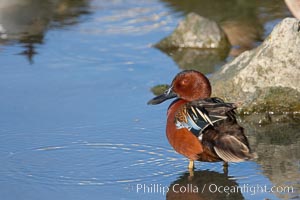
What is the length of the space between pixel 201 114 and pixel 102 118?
1.79 m

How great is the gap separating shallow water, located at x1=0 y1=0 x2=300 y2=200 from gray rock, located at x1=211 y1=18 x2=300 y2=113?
293 mm

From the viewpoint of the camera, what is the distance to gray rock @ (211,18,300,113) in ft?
25.2

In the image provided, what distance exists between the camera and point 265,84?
25.5 feet

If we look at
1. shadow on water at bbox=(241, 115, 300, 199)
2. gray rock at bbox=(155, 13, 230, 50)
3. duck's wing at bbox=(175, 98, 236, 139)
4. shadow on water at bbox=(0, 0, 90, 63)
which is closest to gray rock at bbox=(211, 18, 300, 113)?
shadow on water at bbox=(241, 115, 300, 199)

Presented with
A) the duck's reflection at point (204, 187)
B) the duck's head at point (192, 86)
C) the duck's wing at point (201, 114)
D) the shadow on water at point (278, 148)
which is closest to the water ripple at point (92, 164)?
the duck's reflection at point (204, 187)

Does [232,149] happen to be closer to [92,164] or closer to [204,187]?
[204,187]

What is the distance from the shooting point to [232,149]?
19.0ft

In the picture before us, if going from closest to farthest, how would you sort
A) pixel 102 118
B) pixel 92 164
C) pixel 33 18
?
pixel 92 164, pixel 102 118, pixel 33 18

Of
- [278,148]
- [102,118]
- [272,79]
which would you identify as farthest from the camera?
[272,79]

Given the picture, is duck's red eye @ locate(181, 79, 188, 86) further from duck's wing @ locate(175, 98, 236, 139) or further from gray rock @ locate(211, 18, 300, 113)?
gray rock @ locate(211, 18, 300, 113)

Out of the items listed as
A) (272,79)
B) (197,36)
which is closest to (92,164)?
(272,79)

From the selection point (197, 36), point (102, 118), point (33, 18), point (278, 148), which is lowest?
point (33, 18)

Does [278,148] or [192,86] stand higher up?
[192,86]

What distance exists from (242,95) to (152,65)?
1970mm
